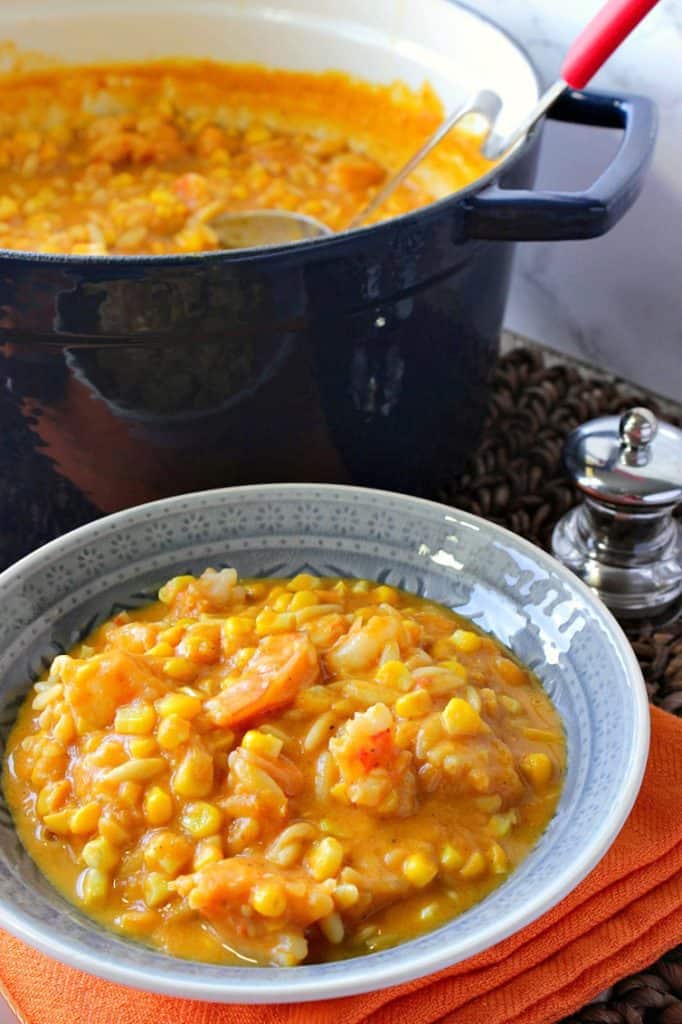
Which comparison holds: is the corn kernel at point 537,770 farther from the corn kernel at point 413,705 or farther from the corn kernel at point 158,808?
the corn kernel at point 158,808

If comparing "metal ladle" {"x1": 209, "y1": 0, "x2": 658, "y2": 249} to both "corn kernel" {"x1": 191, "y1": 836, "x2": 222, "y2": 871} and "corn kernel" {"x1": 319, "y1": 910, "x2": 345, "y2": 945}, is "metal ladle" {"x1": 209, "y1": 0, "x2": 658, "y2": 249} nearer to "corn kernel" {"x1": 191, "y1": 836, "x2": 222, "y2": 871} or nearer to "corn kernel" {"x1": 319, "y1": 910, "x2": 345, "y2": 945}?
"corn kernel" {"x1": 191, "y1": 836, "x2": 222, "y2": 871}

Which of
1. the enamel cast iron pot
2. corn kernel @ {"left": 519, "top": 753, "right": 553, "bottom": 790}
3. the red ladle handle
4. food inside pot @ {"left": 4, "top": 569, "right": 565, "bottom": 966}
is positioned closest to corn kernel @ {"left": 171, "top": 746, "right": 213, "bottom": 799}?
food inside pot @ {"left": 4, "top": 569, "right": 565, "bottom": 966}

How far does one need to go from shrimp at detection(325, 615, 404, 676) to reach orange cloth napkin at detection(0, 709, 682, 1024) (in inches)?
18.3

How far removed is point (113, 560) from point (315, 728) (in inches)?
22.7

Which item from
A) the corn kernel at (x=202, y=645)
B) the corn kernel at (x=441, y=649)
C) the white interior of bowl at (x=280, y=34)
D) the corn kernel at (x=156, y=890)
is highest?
the white interior of bowl at (x=280, y=34)

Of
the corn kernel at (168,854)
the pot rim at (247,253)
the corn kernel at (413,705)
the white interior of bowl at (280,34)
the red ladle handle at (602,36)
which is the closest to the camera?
the corn kernel at (168,854)

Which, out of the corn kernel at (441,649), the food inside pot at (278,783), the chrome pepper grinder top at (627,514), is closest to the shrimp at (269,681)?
the food inside pot at (278,783)

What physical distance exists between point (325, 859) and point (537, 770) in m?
0.38

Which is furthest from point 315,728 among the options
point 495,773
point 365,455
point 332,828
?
point 365,455

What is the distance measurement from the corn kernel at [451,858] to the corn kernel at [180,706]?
0.42 metres

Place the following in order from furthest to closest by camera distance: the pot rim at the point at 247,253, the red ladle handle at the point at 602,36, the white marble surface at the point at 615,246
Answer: the white marble surface at the point at 615,246
the red ladle handle at the point at 602,36
the pot rim at the point at 247,253

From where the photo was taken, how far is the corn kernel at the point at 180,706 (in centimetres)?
182

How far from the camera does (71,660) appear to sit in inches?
75.4

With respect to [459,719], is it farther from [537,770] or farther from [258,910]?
[258,910]
